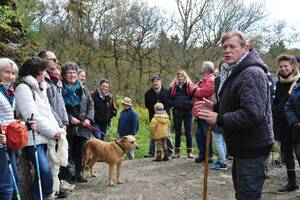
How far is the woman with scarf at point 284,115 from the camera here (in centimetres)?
653

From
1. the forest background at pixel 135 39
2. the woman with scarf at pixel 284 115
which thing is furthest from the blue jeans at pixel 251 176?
the forest background at pixel 135 39

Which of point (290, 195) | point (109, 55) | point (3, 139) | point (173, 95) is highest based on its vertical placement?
point (109, 55)

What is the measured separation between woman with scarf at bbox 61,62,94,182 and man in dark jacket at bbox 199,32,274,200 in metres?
3.39

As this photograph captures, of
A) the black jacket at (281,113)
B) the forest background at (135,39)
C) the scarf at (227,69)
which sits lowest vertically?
the black jacket at (281,113)

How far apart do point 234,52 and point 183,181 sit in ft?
13.8

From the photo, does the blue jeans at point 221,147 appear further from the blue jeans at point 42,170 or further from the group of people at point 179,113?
the blue jeans at point 42,170

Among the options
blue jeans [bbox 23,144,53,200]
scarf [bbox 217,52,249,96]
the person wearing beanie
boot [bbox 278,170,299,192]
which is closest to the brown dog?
blue jeans [bbox 23,144,53,200]

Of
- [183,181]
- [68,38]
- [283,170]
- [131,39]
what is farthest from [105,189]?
[131,39]

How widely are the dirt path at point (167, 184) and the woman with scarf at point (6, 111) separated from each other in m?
2.04

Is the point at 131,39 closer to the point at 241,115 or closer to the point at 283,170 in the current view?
the point at 283,170

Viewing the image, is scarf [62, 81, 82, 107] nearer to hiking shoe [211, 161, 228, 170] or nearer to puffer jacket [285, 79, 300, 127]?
hiking shoe [211, 161, 228, 170]

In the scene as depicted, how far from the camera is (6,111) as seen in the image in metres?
4.54

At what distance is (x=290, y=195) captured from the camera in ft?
21.2

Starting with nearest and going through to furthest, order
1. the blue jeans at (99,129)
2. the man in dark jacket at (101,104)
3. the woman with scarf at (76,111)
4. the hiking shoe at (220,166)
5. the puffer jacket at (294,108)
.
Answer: the puffer jacket at (294,108)
the woman with scarf at (76,111)
the hiking shoe at (220,166)
the man in dark jacket at (101,104)
the blue jeans at (99,129)
